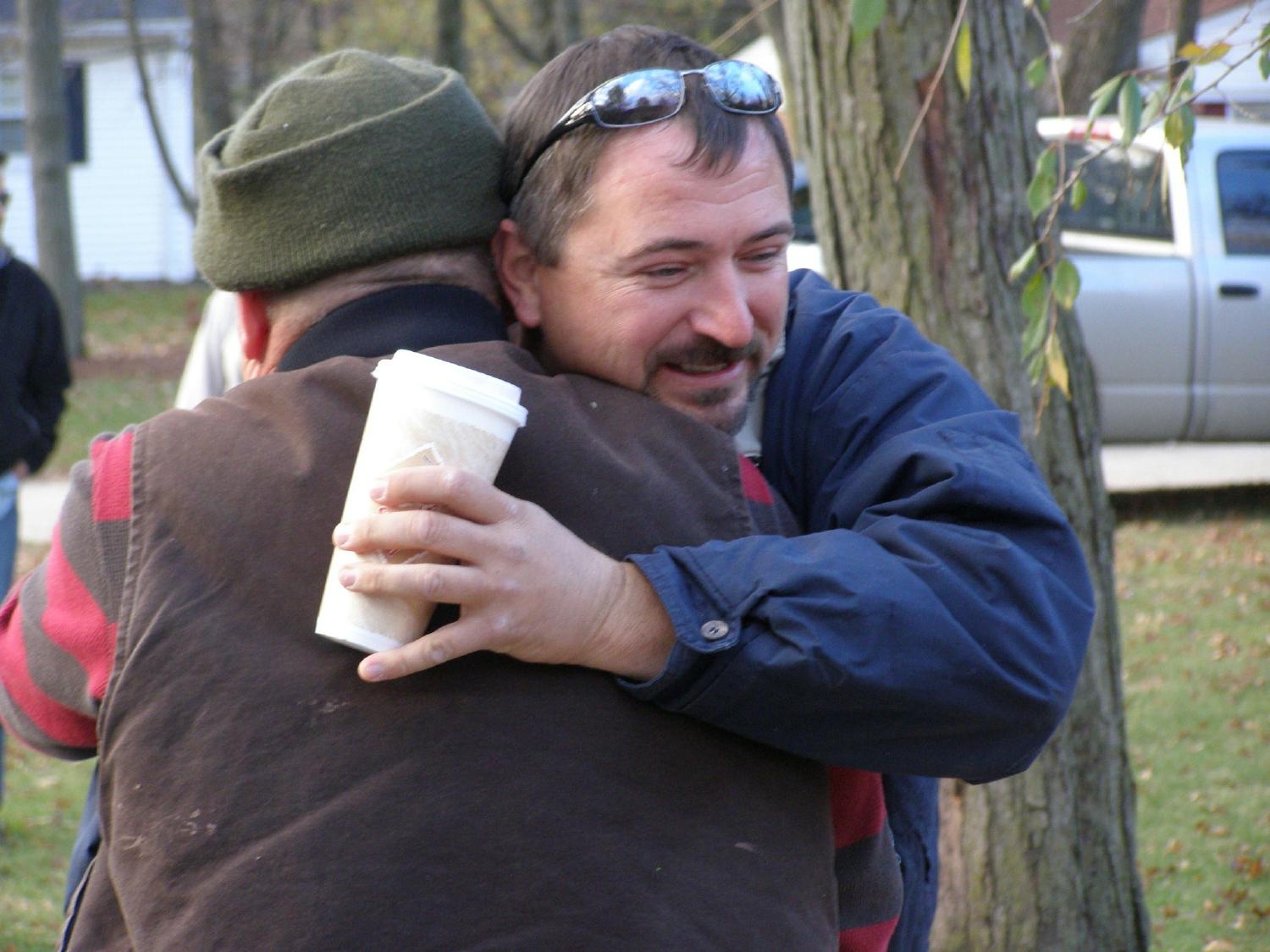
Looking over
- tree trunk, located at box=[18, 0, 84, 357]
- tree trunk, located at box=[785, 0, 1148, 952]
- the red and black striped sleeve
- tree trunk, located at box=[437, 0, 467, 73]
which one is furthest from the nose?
tree trunk, located at box=[437, 0, 467, 73]

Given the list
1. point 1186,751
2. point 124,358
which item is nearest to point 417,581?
point 1186,751

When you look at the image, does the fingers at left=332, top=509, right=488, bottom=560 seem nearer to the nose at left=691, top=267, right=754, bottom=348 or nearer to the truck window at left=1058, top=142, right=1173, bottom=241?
the nose at left=691, top=267, right=754, bottom=348

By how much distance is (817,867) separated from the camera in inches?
63.1

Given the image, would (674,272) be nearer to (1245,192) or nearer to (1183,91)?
(1183,91)

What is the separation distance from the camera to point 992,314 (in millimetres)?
3691

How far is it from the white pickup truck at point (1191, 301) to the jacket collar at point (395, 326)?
7.80 meters

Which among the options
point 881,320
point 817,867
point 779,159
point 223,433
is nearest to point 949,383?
point 881,320

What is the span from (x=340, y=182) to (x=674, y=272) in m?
0.44

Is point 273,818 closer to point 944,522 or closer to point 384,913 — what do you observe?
point 384,913

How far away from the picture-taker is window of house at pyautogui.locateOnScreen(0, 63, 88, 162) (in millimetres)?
26406

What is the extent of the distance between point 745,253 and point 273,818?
945 millimetres

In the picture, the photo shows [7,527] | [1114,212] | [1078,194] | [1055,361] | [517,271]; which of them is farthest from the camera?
[1114,212]

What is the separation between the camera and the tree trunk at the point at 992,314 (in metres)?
3.66

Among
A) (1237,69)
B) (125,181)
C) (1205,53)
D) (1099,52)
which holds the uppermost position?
(1205,53)
